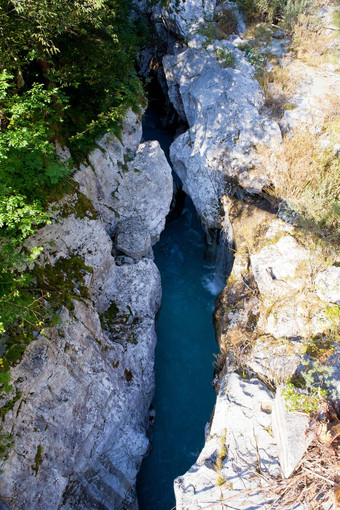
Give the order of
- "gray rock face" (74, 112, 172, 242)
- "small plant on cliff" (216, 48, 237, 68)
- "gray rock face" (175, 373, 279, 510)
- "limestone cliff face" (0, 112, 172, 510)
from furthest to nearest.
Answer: "small plant on cliff" (216, 48, 237, 68) → "gray rock face" (74, 112, 172, 242) → "limestone cliff face" (0, 112, 172, 510) → "gray rock face" (175, 373, 279, 510)

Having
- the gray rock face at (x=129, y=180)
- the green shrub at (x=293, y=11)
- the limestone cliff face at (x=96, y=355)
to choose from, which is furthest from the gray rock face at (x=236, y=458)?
the green shrub at (x=293, y=11)

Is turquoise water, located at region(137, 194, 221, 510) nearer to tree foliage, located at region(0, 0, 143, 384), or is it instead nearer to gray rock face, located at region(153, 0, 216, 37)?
tree foliage, located at region(0, 0, 143, 384)

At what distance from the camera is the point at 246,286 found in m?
7.13

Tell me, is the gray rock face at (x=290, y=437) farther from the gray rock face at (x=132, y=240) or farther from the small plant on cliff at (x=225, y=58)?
the small plant on cliff at (x=225, y=58)

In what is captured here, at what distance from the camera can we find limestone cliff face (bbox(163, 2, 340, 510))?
4102 millimetres

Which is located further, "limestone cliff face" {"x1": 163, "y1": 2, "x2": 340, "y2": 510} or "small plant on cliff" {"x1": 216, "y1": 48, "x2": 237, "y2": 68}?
"small plant on cliff" {"x1": 216, "y1": 48, "x2": 237, "y2": 68}

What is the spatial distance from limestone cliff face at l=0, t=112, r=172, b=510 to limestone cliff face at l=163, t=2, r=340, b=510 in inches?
64.3

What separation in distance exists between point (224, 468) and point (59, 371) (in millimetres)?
2694

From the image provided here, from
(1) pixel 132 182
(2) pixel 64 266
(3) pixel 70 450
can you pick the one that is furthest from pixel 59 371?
(1) pixel 132 182

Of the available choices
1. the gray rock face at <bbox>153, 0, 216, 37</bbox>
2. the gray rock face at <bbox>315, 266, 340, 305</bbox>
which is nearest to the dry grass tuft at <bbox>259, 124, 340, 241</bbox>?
the gray rock face at <bbox>315, 266, 340, 305</bbox>

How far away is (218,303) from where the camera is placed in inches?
308

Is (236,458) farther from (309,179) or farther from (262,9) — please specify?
(262,9)

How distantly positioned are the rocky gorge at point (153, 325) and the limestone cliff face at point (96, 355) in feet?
0.08

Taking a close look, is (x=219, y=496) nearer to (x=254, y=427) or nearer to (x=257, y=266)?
(x=254, y=427)
